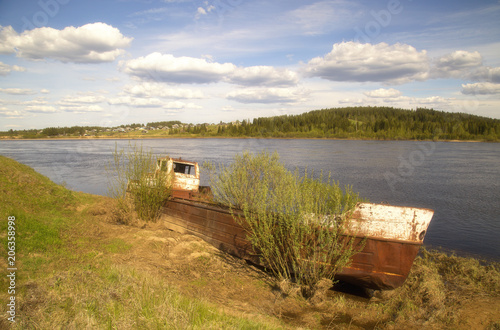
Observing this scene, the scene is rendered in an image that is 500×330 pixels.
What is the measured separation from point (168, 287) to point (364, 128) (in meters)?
104

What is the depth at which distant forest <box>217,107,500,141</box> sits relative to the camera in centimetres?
7994

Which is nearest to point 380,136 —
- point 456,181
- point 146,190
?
point 456,181

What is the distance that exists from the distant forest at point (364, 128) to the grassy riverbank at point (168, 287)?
264 ft

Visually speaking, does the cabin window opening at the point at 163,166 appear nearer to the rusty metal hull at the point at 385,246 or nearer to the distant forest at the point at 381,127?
the rusty metal hull at the point at 385,246

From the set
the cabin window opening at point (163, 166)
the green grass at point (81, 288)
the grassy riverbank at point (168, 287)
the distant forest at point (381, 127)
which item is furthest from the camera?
the distant forest at point (381, 127)

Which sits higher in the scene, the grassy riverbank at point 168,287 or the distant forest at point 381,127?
the distant forest at point 381,127

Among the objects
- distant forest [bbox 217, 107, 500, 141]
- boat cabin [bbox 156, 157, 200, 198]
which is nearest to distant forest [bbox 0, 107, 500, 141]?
distant forest [bbox 217, 107, 500, 141]

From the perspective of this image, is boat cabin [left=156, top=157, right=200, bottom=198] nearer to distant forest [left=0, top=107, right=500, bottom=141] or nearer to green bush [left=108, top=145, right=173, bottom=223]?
green bush [left=108, top=145, right=173, bottom=223]

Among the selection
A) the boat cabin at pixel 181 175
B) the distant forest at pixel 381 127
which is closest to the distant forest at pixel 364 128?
the distant forest at pixel 381 127

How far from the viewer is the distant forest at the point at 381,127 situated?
3147 inches

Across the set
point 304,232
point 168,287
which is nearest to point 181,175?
point 304,232

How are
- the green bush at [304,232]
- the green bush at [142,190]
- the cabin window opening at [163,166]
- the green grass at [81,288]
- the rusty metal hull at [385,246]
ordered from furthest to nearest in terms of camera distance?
1. the cabin window opening at [163,166]
2. the green bush at [142,190]
3. the rusty metal hull at [385,246]
4. the green bush at [304,232]
5. the green grass at [81,288]

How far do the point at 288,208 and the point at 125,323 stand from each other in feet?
13.2

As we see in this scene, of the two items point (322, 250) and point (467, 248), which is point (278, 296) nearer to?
point (322, 250)
